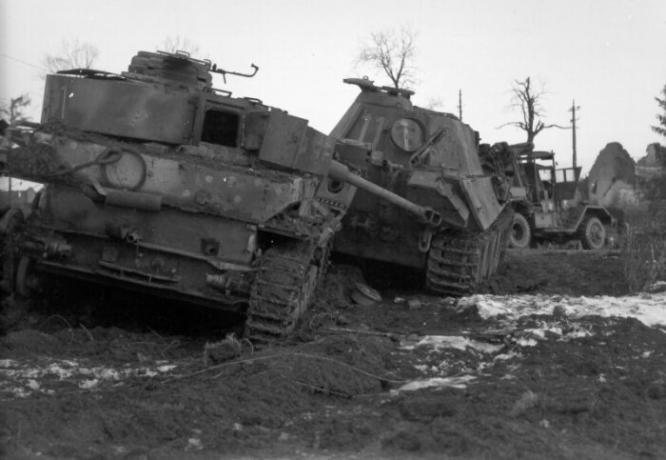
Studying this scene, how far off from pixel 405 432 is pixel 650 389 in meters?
2.13

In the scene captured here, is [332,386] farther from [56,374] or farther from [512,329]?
[512,329]

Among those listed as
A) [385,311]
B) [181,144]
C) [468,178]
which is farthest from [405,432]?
[468,178]

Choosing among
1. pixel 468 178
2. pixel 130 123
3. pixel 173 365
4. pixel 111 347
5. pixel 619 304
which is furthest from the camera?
pixel 468 178

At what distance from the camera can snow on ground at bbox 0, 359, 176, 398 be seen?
652 centimetres

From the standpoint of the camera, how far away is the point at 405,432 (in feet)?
18.7

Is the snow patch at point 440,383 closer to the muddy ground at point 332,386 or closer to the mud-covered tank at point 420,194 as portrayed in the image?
the muddy ground at point 332,386

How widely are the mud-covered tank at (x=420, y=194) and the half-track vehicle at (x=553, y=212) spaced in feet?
27.2

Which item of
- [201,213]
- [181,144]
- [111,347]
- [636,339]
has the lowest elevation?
[111,347]

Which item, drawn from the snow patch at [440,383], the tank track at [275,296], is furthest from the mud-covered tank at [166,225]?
the snow patch at [440,383]

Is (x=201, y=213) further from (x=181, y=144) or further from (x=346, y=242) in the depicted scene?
(x=346, y=242)

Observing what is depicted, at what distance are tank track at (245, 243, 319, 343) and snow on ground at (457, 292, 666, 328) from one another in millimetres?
2433

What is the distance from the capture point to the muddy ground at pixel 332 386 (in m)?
5.54

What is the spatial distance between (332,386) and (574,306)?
4931mm

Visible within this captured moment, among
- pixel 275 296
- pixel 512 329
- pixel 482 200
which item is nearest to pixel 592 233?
pixel 482 200
